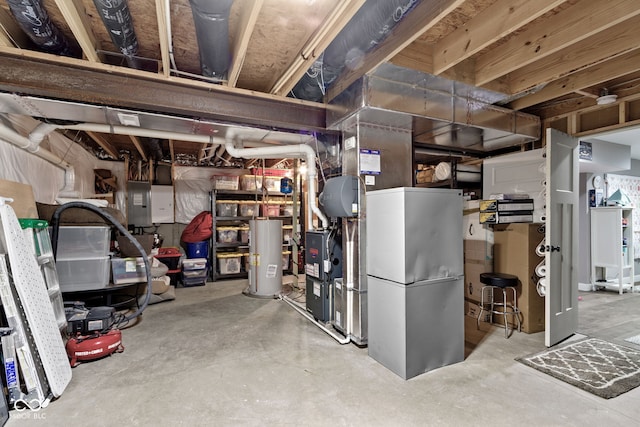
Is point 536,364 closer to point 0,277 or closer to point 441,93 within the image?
point 441,93

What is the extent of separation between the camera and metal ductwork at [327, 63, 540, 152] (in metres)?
2.75

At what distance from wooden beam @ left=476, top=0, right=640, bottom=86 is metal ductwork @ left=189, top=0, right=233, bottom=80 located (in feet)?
7.53

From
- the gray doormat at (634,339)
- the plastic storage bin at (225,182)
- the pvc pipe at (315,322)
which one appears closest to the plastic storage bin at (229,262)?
the plastic storage bin at (225,182)

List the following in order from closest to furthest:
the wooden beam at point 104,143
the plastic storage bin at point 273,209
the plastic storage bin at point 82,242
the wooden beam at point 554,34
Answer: the wooden beam at point 554,34 → the plastic storage bin at point 82,242 → the wooden beam at point 104,143 → the plastic storage bin at point 273,209

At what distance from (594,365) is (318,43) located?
341 cm

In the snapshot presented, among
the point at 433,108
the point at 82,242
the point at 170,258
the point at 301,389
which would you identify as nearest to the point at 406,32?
the point at 433,108

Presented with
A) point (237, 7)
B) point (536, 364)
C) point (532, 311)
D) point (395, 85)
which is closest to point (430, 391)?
point (536, 364)

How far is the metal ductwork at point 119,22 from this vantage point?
5.94 ft

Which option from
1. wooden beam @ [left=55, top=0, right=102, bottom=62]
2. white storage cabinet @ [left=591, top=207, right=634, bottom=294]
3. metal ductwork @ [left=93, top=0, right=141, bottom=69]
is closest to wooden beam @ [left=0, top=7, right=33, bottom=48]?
wooden beam @ [left=55, top=0, right=102, bottom=62]

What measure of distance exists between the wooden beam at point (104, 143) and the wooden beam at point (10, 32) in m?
2.04

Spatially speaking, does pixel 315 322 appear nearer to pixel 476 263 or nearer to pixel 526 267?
pixel 476 263

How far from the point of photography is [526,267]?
3393 mm

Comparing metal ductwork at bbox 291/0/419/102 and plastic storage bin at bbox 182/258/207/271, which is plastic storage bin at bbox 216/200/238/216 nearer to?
plastic storage bin at bbox 182/258/207/271

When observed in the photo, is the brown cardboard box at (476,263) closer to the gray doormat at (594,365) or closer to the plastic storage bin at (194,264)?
the gray doormat at (594,365)
